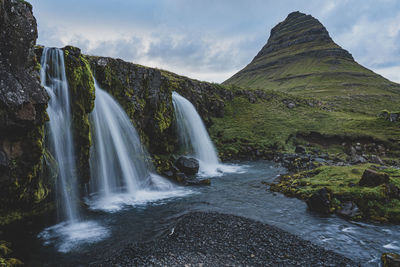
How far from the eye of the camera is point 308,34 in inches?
7436

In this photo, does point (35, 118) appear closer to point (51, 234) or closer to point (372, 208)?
point (51, 234)

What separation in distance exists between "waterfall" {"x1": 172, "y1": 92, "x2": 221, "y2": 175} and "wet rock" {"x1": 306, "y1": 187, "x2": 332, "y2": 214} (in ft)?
49.6

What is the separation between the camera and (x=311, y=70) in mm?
143375

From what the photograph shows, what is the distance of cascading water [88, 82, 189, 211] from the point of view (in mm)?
15500

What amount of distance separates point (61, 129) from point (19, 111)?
13.3 ft

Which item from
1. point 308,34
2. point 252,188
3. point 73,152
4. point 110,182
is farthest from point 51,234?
point 308,34

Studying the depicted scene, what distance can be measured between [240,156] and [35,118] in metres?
26.0

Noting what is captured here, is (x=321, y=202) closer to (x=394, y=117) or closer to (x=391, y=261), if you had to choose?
(x=391, y=261)

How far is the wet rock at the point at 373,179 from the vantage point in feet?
40.9

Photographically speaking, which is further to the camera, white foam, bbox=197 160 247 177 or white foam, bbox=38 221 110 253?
white foam, bbox=197 160 247 177

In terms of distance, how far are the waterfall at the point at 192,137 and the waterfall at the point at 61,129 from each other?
52.4 ft

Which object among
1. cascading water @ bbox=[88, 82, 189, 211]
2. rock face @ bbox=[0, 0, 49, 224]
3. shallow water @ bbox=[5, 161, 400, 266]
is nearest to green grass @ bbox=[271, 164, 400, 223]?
shallow water @ bbox=[5, 161, 400, 266]

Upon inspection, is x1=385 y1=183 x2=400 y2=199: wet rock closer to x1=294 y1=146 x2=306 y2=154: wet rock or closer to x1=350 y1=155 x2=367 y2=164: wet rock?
x1=350 y1=155 x2=367 y2=164: wet rock

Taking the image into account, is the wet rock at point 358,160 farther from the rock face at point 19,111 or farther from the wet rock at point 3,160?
the wet rock at point 3,160
